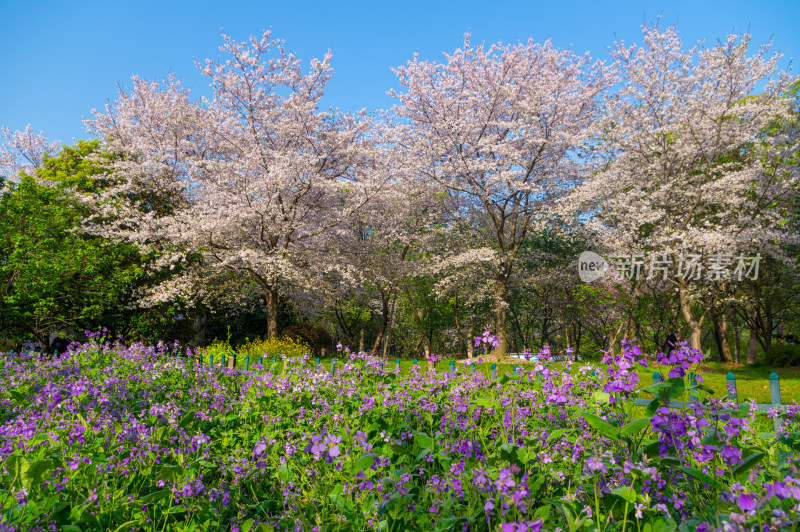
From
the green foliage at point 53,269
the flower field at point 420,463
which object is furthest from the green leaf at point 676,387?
the green foliage at point 53,269

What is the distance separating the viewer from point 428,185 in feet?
52.5

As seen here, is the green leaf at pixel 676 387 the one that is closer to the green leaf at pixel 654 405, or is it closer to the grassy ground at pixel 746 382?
the green leaf at pixel 654 405

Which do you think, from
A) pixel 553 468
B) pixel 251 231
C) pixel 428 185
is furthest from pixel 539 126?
pixel 553 468

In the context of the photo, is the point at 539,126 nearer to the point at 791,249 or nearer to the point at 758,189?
the point at 758,189

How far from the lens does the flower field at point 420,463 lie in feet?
6.78

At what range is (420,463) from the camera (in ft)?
10.2

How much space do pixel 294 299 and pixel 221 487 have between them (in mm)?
14589

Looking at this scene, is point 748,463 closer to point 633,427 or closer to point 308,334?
point 633,427

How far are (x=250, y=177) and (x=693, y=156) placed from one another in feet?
39.1

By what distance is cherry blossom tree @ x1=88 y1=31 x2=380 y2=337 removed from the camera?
12391 mm

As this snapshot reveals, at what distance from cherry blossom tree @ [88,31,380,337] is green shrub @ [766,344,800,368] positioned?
46.9 feet

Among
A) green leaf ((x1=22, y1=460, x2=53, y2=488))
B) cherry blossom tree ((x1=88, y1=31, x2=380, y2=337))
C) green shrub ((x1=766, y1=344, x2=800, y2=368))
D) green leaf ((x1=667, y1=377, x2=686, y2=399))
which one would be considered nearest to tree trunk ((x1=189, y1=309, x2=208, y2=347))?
cherry blossom tree ((x1=88, y1=31, x2=380, y2=337))

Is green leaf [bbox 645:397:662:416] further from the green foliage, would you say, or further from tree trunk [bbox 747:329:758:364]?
tree trunk [bbox 747:329:758:364]

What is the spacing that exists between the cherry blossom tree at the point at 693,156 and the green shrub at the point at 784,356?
4248 millimetres
